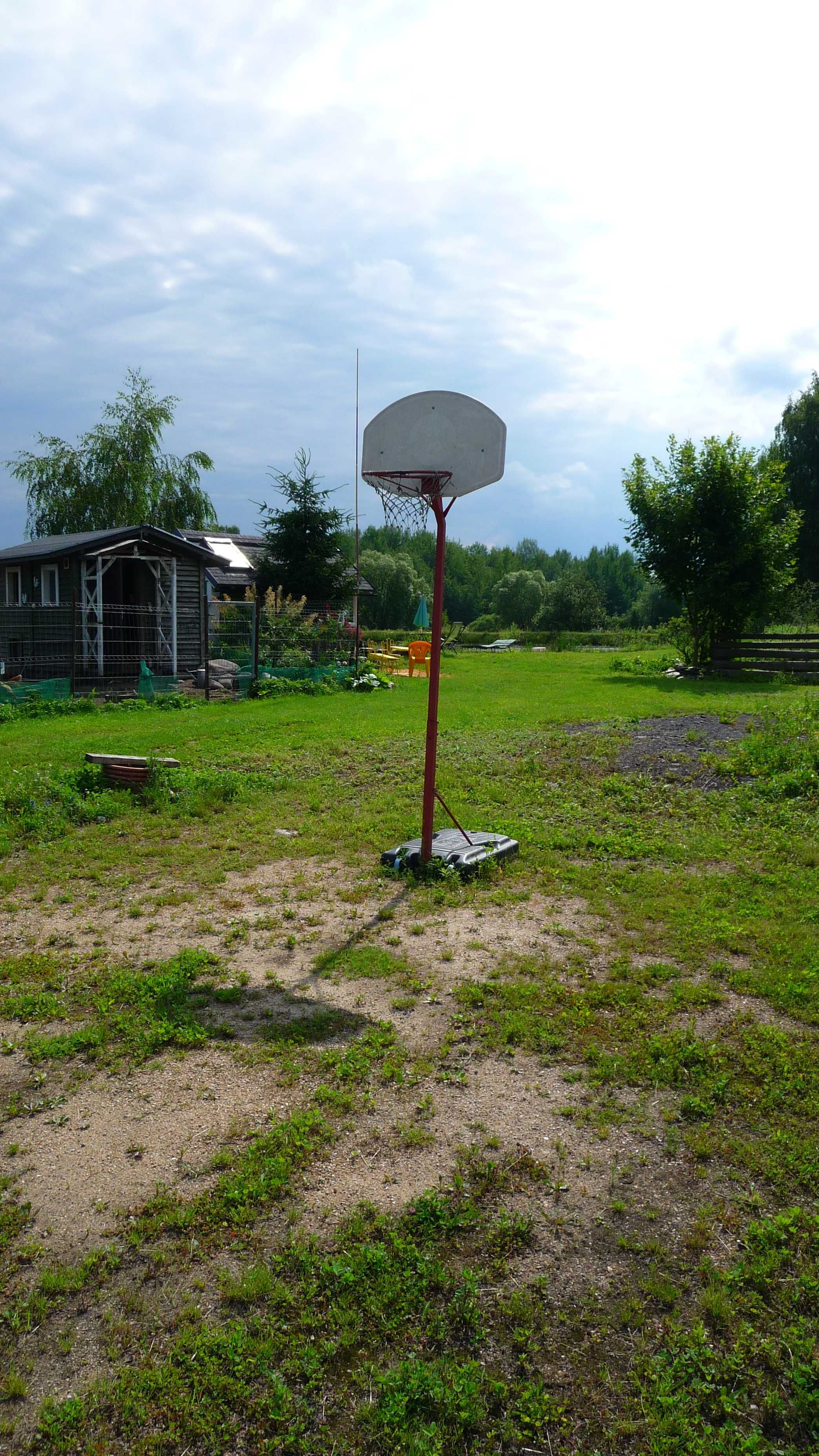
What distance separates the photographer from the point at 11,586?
23.1 m

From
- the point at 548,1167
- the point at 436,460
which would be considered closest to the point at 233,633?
the point at 436,460

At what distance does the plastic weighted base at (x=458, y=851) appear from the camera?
635cm

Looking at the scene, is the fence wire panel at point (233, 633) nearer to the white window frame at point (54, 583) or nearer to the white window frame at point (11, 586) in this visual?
the white window frame at point (54, 583)

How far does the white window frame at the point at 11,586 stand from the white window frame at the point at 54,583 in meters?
0.98

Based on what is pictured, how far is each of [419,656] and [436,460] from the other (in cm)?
1639

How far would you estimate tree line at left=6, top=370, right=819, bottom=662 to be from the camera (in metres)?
23.2

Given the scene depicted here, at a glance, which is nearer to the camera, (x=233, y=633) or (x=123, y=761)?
(x=123, y=761)

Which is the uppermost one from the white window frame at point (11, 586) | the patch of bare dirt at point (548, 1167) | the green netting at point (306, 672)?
the white window frame at point (11, 586)

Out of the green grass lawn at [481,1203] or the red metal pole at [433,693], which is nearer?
the green grass lawn at [481,1203]

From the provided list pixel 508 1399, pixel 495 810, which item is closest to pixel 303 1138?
pixel 508 1399

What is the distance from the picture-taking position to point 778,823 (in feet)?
24.4

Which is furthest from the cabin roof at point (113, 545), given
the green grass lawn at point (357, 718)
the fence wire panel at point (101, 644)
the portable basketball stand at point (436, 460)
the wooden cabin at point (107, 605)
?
the portable basketball stand at point (436, 460)

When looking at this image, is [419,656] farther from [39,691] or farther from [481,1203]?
[481,1203]

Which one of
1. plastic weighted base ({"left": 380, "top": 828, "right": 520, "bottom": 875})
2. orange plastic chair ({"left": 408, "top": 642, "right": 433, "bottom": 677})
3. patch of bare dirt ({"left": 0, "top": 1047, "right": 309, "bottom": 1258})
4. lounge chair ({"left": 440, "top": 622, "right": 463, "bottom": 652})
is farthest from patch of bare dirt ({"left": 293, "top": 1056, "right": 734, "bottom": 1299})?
lounge chair ({"left": 440, "top": 622, "right": 463, "bottom": 652})
